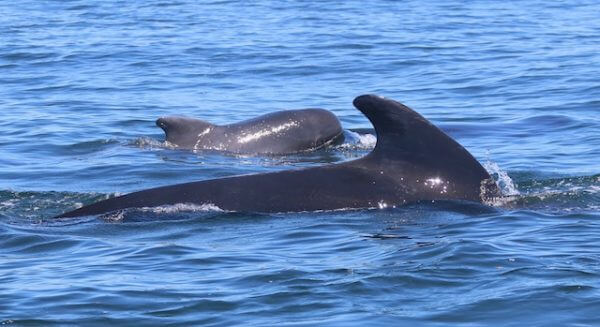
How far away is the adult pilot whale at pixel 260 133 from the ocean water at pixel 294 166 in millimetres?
333

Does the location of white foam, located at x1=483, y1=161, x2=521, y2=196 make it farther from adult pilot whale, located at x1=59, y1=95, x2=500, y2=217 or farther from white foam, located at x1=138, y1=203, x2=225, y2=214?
white foam, located at x1=138, y1=203, x2=225, y2=214

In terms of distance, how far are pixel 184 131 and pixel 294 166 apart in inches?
82.1

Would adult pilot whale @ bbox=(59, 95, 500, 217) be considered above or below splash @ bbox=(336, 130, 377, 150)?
above

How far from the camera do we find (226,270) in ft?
33.4

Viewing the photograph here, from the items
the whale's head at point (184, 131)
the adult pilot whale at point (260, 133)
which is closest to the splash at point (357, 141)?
the adult pilot whale at point (260, 133)

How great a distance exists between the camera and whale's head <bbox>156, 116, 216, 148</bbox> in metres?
17.7

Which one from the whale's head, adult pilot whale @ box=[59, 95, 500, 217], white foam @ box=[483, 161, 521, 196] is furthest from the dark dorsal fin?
the whale's head

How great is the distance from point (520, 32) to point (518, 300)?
22.4 metres

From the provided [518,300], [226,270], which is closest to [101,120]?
[226,270]

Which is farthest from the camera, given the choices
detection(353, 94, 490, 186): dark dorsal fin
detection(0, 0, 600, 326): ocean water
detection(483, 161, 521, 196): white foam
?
detection(483, 161, 521, 196): white foam

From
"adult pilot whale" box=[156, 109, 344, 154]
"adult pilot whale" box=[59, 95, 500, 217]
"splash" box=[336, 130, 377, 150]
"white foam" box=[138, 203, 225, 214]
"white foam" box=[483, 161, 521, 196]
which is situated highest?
"adult pilot whale" box=[59, 95, 500, 217]

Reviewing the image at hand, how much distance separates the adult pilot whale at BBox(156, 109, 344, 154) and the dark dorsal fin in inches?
229

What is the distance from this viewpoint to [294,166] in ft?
53.6

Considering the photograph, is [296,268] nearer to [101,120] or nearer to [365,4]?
[101,120]
